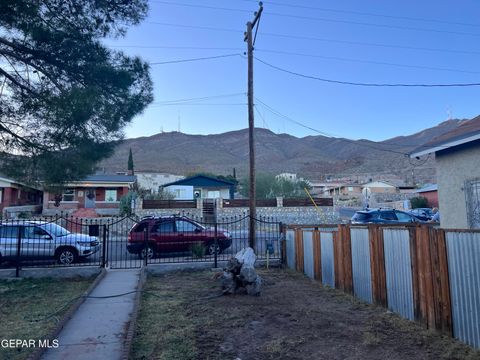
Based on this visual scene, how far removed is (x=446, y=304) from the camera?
5.14 meters

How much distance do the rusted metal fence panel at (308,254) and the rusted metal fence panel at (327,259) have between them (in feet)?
2.37

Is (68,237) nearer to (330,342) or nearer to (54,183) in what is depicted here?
(54,183)

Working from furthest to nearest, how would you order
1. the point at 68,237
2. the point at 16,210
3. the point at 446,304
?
1. the point at 16,210
2. the point at 68,237
3. the point at 446,304

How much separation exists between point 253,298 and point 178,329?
2.51 m

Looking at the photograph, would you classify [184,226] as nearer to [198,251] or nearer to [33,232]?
[198,251]

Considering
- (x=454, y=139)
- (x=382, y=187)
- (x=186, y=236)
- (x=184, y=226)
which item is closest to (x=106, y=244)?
(x=186, y=236)

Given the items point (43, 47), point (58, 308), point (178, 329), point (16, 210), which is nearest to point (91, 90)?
point (43, 47)

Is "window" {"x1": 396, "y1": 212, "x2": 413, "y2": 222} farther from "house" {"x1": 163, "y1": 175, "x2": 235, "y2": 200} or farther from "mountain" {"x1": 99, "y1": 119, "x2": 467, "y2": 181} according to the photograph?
"mountain" {"x1": 99, "y1": 119, "x2": 467, "y2": 181}

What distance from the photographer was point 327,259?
365 inches

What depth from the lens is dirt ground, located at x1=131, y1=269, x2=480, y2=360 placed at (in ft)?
15.9

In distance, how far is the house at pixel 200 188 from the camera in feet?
126

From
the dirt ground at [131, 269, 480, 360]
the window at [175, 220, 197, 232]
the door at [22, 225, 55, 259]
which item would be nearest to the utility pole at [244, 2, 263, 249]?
the window at [175, 220, 197, 232]

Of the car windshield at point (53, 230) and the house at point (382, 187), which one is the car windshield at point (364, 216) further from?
the house at point (382, 187)

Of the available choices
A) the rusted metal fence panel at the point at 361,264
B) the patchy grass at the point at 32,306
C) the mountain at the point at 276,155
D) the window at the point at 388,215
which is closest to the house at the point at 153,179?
the mountain at the point at 276,155
